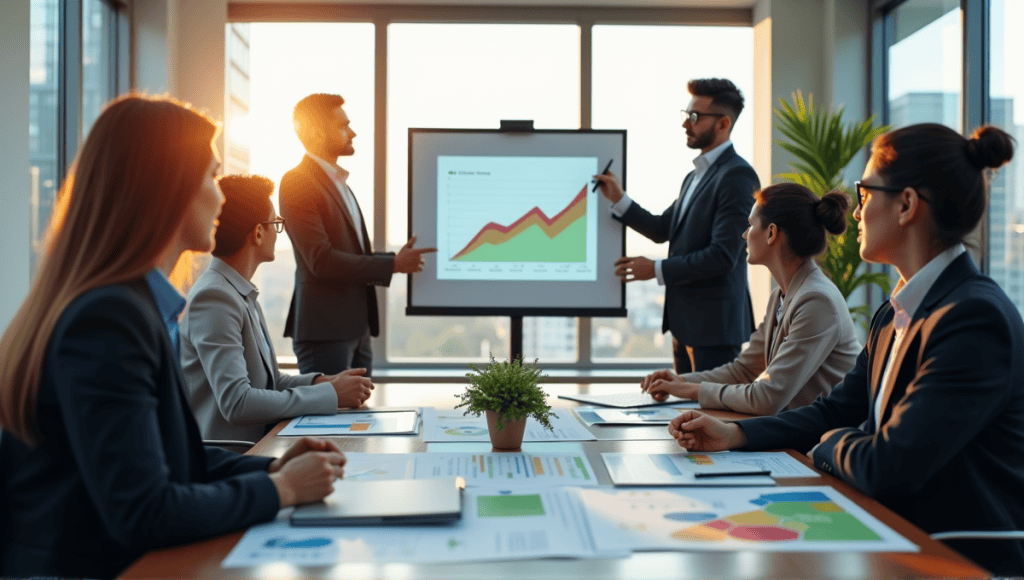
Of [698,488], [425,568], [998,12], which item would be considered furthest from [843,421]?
[998,12]

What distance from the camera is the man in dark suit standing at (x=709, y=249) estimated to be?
3.15 metres

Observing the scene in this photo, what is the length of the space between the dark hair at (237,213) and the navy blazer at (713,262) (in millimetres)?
1716

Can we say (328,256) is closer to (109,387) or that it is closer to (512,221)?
(512,221)

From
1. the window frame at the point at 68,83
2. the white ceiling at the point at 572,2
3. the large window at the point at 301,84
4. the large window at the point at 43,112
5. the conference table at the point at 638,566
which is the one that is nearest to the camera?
the conference table at the point at 638,566

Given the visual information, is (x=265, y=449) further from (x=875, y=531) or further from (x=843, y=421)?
(x=843, y=421)

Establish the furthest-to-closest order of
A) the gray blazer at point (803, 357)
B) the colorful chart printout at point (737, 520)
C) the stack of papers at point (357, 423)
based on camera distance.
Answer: the gray blazer at point (803, 357)
the stack of papers at point (357, 423)
the colorful chart printout at point (737, 520)

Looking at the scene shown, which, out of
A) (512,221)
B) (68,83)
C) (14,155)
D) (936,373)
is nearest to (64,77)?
(68,83)

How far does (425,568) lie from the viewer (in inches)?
37.6

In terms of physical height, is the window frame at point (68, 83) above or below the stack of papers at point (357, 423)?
above

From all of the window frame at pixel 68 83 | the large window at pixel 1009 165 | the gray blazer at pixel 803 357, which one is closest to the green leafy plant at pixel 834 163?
the large window at pixel 1009 165

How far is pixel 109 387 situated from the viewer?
95 cm

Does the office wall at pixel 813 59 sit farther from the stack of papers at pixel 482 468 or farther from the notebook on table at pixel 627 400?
the stack of papers at pixel 482 468

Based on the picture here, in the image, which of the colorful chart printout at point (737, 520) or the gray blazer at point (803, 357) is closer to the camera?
the colorful chart printout at point (737, 520)

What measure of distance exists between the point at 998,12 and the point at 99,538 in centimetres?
422
